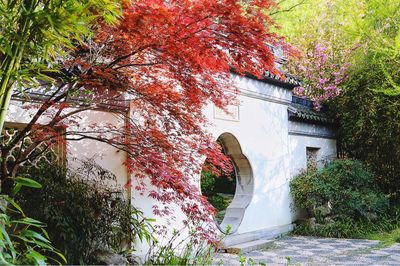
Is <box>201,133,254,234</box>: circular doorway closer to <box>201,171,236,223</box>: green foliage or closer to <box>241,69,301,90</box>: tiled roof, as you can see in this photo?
<box>241,69,301,90</box>: tiled roof

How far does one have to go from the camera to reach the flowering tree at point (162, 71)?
3.25m

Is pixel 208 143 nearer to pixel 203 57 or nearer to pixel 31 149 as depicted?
pixel 203 57

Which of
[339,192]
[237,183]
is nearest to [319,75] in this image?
[339,192]

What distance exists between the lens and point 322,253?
20.0 feet

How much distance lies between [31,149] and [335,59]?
8.97 meters

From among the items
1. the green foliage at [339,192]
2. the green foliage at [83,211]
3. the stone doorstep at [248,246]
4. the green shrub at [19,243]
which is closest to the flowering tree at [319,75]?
the green foliage at [339,192]

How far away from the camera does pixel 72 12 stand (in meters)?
→ 2.22

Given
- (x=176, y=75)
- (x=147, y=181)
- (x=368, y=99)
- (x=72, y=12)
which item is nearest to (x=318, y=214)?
(x=368, y=99)

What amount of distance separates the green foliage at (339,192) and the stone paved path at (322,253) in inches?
35.2

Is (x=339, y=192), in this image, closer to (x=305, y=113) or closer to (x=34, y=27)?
(x=305, y=113)

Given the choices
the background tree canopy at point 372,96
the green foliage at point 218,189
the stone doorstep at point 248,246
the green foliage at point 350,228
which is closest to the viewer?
the stone doorstep at point 248,246

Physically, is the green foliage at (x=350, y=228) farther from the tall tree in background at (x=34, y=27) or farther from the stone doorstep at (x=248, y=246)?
the tall tree in background at (x=34, y=27)

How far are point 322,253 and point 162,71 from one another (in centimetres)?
372

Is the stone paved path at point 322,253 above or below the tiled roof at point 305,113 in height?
below
